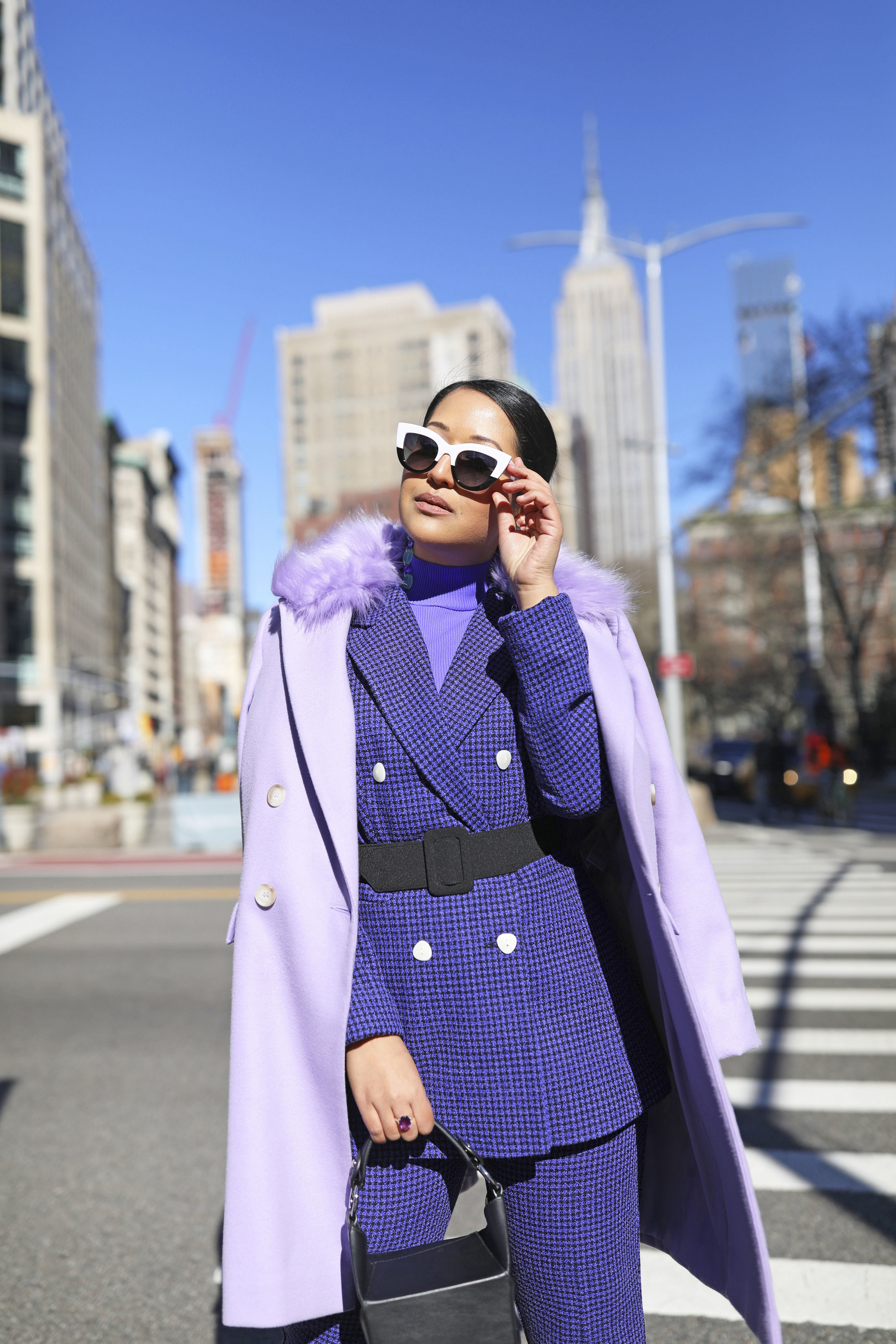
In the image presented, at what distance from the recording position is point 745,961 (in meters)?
7.55

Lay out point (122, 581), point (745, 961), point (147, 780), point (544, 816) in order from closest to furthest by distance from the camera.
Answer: point (544, 816) → point (745, 961) → point (147, 780) → point (122, 581)

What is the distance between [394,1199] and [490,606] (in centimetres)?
99

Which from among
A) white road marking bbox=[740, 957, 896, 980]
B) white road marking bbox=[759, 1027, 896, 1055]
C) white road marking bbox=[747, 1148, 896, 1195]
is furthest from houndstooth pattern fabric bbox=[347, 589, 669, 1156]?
white road marking bbox=[740, 957, 896, 980]

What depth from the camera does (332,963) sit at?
5.81ft

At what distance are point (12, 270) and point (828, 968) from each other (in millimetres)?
66736

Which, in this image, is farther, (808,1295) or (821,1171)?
Answer: (821,1171)

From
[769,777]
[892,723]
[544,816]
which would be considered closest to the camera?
[544,816]

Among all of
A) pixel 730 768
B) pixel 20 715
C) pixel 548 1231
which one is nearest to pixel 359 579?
pixel 548 1231

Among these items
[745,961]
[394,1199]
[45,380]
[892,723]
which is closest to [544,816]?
[394,1199]

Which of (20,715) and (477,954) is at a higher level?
(20,715)

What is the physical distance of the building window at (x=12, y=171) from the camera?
63.7 m

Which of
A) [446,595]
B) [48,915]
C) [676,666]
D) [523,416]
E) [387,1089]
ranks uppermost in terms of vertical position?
[676,666]

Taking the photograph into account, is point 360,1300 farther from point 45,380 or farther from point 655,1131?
point 45,380

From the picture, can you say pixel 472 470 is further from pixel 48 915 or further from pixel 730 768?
pixel 730 768
